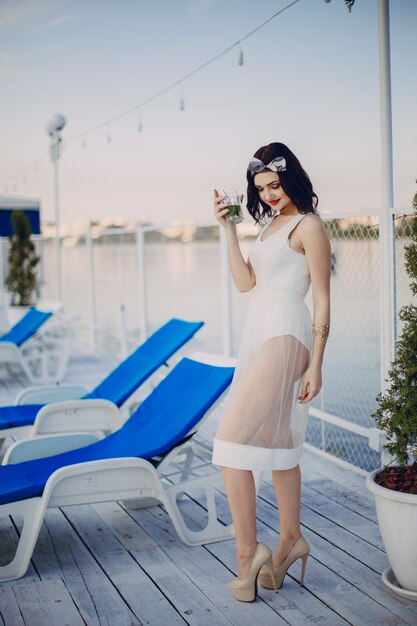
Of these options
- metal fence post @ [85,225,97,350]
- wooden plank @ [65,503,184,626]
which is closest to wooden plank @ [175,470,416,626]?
wooden plank @ [65,503,184,626]

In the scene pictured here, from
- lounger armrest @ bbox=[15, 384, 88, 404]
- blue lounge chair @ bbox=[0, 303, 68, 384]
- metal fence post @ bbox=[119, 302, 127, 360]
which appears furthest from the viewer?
metal fence post @ bbox=[119, 302, 127, 360]

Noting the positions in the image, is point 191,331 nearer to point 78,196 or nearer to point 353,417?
point 353,417

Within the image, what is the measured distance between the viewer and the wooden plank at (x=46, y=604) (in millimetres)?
2479

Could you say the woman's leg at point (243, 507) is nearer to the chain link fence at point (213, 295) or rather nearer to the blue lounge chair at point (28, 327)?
the chain link fence at point (213, 295)

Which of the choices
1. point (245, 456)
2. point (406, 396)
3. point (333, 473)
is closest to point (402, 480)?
point (406, 396)

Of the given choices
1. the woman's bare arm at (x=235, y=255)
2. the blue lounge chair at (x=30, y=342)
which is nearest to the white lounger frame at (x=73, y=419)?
the woman's bare arm at (x=235, y=255)

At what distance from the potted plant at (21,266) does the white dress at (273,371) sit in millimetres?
8708

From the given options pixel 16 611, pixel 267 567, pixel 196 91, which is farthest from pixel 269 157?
pixel 196 91

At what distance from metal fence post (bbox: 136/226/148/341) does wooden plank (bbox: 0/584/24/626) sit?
5082mm

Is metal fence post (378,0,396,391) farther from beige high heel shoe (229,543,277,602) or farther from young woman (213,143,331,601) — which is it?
beige high heel shoe (229,543,277,602)

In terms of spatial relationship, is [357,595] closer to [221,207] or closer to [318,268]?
[318,268]

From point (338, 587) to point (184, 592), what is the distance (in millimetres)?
532

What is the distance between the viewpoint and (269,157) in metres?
2.55

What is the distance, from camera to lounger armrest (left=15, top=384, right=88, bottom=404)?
4.66 meters
